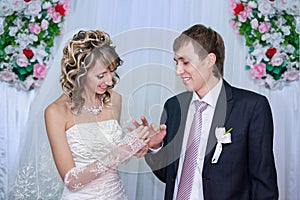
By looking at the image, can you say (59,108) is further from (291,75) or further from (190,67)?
(291,75)

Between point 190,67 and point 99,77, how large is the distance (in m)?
0.33

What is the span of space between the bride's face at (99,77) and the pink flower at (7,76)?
4.27ft

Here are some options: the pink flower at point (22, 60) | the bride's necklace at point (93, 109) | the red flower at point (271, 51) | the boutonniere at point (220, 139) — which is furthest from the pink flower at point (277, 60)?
the pink flower at point (22, 60)

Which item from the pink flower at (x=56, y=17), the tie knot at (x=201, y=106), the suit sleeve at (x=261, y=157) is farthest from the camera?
the pink flower at (x=56, y=17)

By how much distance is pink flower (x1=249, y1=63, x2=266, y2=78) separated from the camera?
2.98 m

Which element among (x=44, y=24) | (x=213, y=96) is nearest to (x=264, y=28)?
(x=213, y=96)

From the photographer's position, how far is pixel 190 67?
6.23 feet

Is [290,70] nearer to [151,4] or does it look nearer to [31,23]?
[151,4]

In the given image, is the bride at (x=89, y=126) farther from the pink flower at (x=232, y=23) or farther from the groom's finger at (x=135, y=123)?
the pink flower at (x=232, y=23)

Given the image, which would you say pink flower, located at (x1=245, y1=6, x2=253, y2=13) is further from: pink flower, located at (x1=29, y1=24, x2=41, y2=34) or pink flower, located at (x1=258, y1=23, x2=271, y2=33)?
pink flower, located at (x1=29, y1=24, x2=41, y2=34)

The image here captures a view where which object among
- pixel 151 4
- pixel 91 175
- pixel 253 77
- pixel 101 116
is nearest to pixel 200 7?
pixel 151 4

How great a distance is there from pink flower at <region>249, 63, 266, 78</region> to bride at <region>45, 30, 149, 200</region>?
1187 millimetres

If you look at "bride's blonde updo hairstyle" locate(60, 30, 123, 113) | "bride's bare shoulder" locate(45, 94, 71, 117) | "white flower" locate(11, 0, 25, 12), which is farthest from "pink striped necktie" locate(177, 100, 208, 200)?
"white flower" locate(11, 0, 25, 12)

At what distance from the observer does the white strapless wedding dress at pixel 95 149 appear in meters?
1.96
